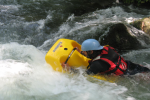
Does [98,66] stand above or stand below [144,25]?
below

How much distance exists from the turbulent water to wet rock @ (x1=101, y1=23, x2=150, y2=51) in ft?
0.89

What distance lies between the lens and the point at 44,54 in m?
4.11

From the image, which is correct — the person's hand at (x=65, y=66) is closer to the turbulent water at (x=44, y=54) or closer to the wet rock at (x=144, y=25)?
the turbulent water at (x=44, y=54)

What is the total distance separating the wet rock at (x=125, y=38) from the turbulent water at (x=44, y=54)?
0.89 feet

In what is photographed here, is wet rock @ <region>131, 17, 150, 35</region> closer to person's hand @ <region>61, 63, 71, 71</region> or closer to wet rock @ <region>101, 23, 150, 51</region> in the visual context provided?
wet rock @ <region>101, 23, 150, 51</region>

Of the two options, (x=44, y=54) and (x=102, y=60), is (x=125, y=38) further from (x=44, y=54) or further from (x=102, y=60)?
(x=44, y=54)

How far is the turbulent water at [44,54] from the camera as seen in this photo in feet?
9.04

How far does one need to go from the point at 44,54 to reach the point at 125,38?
2675 mm

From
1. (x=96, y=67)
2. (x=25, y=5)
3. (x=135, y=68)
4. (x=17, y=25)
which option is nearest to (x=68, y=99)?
(x=96, y=67)

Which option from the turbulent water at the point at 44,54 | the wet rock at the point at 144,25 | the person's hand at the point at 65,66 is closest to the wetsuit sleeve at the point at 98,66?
the turbulent water at the point at 44,54

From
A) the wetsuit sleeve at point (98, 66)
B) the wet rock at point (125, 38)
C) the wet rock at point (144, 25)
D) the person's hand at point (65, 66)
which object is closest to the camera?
the wetsuit sleeve at point (98, 66)

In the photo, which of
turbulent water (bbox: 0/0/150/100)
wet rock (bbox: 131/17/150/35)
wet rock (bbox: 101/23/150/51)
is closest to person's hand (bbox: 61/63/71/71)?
turbulent water (bbox: 0/0/150/100)

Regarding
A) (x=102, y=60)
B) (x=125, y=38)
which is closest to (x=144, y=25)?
(x=125, y=38)

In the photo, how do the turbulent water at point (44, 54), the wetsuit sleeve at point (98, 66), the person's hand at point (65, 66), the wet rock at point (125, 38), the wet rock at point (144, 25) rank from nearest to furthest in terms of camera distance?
1. the wetsuit sleeve at point (98, 66)
2. the turbulent water at point (44, 54)
3. the person's hand at point (65, 66)
4. the wet rock at point (125, 38)
5. the wet rock at point (144, 25)
